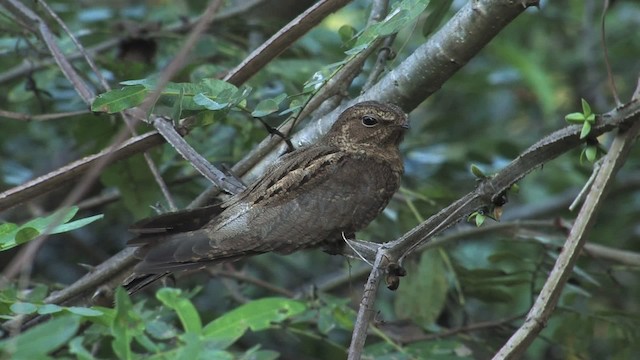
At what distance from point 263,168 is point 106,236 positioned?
221cm

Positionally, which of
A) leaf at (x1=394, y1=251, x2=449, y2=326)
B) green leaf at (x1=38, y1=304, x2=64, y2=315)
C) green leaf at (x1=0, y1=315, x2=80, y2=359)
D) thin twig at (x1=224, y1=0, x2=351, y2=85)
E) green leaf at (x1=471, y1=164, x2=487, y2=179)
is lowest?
green leaf at (x1=0, y1=315, x2=80, y2=359)

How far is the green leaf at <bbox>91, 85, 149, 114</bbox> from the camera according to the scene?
297 cm

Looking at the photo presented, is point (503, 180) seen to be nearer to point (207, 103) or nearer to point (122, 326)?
point (207, 103)

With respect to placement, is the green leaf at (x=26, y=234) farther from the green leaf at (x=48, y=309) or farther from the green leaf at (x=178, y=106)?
the green leaf at (x=178, y=106)

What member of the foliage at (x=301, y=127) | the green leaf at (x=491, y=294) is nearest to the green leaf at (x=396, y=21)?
the foliage at (x=301, y=127)

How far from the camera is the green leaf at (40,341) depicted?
1.87 meters

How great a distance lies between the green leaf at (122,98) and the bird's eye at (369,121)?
3.19ft

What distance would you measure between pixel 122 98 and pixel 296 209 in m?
0.76

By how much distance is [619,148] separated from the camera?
274cm

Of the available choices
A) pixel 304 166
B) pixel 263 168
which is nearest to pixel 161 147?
pixel 263 168

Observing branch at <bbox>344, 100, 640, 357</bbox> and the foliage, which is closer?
branch at <bbox>344, 100, 640, 357</bbox>

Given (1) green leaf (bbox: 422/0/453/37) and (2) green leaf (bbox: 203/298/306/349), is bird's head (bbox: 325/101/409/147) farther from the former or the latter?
(2) green leaf (bbox: 203/298/306/349)

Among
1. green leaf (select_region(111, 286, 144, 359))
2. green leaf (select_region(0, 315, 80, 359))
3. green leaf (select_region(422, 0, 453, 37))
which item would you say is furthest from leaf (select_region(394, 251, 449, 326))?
green leaf (select_region(0, 315, 80, 359))

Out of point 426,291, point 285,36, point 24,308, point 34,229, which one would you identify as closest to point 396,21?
point 285,36
